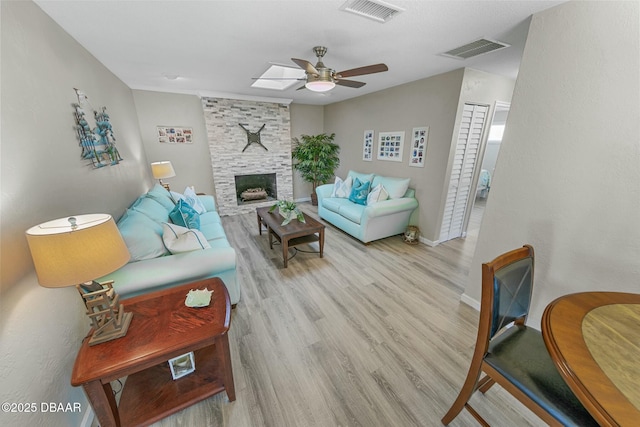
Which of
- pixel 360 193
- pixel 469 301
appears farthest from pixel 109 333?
pixel 360 193

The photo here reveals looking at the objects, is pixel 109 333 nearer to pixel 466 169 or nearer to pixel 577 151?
pixel 577 151

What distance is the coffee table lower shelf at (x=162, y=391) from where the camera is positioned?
1.20 m

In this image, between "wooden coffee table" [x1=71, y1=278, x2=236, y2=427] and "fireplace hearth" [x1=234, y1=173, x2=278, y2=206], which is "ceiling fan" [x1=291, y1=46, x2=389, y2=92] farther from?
"fireplace hearth" [x1=234, y1=173, x2=278, y2=206]

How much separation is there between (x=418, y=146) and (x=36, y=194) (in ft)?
12.4

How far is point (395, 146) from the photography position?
3.73m

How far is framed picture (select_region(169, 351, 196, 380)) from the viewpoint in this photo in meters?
1.32

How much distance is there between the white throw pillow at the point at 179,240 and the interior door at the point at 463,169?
316cm

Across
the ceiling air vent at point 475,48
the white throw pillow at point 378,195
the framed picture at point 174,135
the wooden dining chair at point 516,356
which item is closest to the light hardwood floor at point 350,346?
the wooden dining chair at point 516,356

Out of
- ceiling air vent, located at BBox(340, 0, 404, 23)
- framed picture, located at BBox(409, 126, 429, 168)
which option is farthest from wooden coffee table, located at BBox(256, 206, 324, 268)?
ceiling air vent, located at BBox(340, 0, 404, 23)

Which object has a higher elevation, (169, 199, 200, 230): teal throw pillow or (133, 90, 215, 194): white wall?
(133, 90, 215, 194): white wall

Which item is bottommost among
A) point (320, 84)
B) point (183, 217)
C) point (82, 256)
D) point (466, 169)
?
point (183, 217)

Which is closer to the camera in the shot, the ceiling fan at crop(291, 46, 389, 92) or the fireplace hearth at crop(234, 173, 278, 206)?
the ceiling fan at crop(291, 46, 389, 92)

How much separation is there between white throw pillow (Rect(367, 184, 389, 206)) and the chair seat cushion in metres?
2.41

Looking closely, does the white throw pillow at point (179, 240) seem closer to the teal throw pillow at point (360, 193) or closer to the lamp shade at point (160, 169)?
the lamp shade at point (160, 169)
